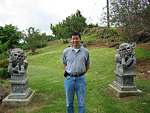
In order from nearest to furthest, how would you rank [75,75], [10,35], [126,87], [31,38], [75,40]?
[75,75], [75,40], [126,87], [10,35], [31,38]

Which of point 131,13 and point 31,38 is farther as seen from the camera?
point 31,38

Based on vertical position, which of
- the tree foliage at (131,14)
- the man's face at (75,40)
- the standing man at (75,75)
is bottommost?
the standing man at (75,75)

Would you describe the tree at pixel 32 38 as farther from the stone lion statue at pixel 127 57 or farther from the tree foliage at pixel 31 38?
the stone lion statue at pixel 127 57

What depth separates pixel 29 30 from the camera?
1898 centimetres

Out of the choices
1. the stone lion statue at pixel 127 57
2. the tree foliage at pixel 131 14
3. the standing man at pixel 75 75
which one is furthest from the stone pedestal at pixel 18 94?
the tree foliage at pixel 131 14

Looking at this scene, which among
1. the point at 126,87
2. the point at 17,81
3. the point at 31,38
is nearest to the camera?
the point at 17,81

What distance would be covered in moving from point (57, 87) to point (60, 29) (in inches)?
740

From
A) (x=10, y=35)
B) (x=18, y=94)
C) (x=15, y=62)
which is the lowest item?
(x=18, y=94)

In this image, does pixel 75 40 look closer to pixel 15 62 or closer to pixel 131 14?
pixel 15 62

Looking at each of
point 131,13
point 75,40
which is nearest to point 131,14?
point 131,13

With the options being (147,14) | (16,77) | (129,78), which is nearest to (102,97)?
(129,78)

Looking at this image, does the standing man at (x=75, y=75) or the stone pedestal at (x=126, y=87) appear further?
the stone pedestal at (x=126, y=87)

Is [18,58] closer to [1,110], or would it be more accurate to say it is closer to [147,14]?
[1,110]

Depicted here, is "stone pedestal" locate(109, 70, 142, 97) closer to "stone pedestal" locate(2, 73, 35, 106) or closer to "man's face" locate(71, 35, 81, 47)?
"man's face" locate(71, 35, 81, 47)
